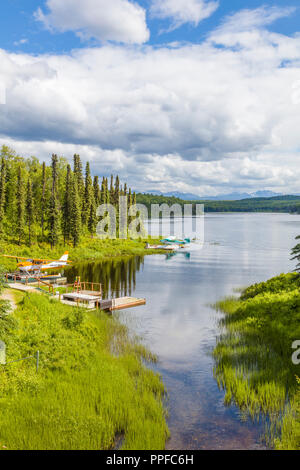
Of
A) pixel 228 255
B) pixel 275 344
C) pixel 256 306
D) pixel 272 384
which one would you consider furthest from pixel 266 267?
pixel 272 384

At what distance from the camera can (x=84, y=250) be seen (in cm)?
6888

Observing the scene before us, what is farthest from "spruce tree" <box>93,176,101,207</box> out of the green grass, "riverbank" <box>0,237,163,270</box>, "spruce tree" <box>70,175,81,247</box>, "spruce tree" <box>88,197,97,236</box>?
the green grass

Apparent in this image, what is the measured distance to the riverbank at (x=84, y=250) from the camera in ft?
192

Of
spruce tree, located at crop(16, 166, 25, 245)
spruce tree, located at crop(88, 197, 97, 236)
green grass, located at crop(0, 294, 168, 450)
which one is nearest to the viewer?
green grass, located at crop(0, 294, 168, 450)

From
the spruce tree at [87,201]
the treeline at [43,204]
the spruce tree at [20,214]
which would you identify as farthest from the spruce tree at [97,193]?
the spruce tree at [20,214]

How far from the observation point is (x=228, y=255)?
236 feet

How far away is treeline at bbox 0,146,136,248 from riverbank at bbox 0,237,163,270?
6.20 ft

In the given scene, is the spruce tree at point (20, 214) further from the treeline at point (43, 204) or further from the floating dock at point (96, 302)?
the floating dock at point (96, 302)

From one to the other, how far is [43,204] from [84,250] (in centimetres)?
1349

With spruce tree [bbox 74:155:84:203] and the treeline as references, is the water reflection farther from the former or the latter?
spruce tree [bbox 74:155:84:203]

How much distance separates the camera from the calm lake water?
42.5 ft

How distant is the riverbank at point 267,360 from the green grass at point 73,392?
3.90m
